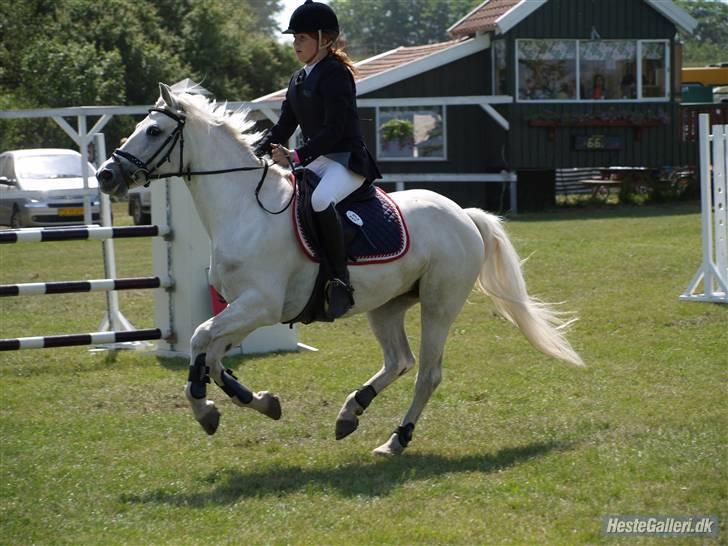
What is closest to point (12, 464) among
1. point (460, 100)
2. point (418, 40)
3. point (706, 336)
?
point (706, 336)

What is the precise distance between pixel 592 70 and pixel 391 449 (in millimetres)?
23725

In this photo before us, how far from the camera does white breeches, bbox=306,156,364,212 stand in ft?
23.4

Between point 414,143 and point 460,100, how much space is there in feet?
10.6

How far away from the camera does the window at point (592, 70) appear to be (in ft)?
95.1

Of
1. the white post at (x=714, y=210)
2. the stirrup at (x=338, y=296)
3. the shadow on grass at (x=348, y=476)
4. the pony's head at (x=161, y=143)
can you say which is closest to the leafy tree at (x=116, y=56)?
the white post at (x=714, y=210)

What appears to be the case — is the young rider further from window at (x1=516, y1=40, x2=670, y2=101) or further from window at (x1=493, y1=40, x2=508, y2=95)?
window at (x1=493, y1=40, x2=508, y2=95)

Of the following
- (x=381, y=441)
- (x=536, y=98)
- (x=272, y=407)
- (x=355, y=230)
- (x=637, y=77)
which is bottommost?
(x=381, y=441)

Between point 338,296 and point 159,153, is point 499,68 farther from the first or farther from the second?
point 159,153

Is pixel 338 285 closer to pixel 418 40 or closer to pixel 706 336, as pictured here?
pixel 706 336

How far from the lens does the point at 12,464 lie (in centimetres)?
710

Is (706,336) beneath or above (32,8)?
beneath

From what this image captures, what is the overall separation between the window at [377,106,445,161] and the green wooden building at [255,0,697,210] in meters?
0.03

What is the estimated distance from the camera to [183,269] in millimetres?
10656

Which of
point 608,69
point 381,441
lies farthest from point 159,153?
point 608,69
